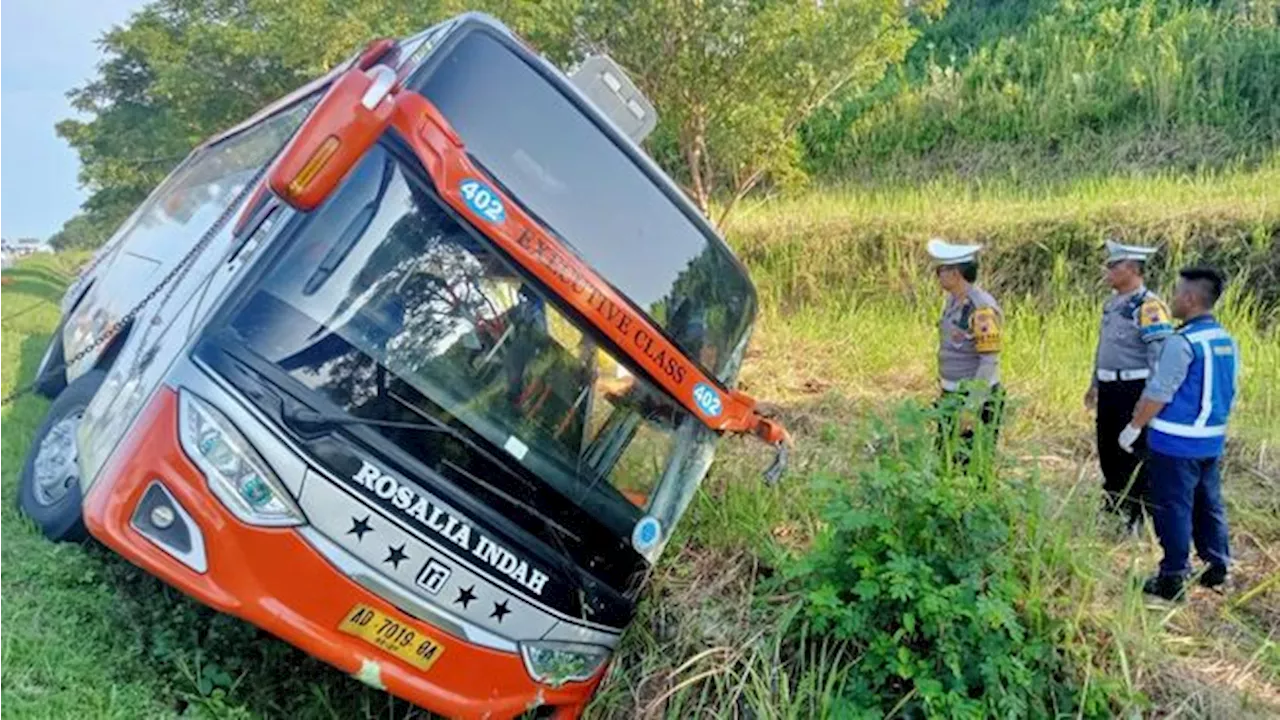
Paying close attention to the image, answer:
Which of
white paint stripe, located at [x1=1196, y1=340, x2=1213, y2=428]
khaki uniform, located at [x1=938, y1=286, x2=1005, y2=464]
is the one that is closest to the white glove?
white paint stripe, located at [x1=1196, y1=340, x2=1213, y2=428]

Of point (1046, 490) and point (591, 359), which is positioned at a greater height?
point (1046, 490)

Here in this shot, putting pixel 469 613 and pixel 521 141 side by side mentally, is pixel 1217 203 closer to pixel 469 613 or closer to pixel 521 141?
pixel 521 141

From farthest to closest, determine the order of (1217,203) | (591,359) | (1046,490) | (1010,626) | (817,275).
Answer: (817,275), (1217,203), (1046,490), (591,359), (1010,626)

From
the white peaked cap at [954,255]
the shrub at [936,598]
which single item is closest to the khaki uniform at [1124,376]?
the white peaked cap at [954,255]

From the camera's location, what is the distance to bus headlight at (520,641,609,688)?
127 inches

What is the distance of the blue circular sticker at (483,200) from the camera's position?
9.71 ft

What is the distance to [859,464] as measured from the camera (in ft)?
13.3

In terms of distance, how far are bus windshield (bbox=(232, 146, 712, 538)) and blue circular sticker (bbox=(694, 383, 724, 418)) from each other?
9 centimetres

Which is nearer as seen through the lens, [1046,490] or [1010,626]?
[1010,626]

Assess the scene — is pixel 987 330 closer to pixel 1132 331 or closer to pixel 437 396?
pixel 1132 331

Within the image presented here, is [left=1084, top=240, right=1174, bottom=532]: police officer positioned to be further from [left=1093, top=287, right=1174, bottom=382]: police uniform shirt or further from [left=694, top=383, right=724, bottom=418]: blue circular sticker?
[left=694, top=383, right=724, bottom=418]: blue circular sticker

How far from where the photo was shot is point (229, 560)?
9.16ft

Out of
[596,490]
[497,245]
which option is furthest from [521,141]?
[596,490]

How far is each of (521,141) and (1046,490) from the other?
7.92 ft
